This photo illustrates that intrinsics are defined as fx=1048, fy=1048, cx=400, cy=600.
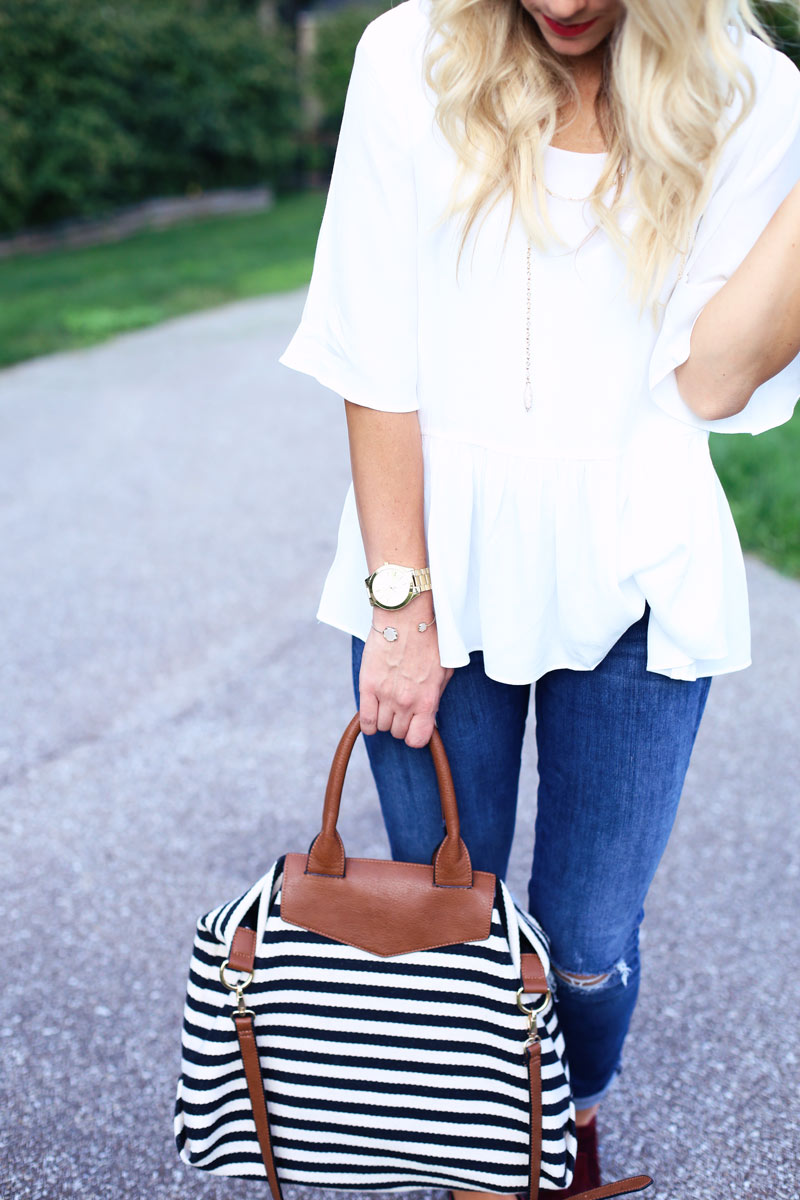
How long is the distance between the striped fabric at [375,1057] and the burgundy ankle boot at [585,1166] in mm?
249

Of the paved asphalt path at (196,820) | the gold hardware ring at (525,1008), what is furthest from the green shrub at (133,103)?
the gold hardware ring at (525,1008)

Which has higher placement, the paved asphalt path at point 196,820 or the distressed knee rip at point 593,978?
the distressed knee rip at point 593,978

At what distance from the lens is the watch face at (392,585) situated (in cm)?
138

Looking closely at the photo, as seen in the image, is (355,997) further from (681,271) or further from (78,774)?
(78,774)

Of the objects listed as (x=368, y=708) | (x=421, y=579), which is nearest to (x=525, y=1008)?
(x=368, y=708)

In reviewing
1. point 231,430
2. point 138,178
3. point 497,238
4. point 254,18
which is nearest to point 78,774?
point 497,238

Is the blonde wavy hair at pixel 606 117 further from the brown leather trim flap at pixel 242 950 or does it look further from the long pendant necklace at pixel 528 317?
the brown leather trim flap at pixel 242 950

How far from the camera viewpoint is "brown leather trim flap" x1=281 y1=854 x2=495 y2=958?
1.38 meters

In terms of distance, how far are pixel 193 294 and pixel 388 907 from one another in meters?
9.00

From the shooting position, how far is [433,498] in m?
1.38

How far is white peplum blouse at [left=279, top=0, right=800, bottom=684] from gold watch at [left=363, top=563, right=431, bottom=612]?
0.08 feet

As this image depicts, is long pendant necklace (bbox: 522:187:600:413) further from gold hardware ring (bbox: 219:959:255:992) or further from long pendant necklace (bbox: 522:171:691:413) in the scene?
gold hardware ring (bbox: 219:959:255:992)

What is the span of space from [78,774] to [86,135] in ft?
40.6

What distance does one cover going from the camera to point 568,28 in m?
1.18
